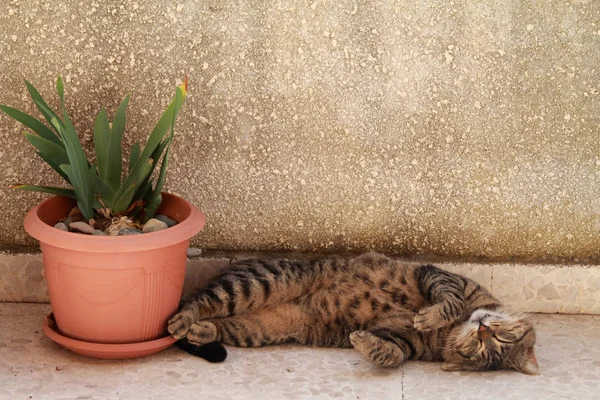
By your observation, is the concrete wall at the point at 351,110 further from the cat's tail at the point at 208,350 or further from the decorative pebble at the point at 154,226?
the cat's tail at the point at 208,350

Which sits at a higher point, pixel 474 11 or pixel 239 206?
pixel 474 11

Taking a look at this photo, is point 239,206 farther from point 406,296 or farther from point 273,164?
point 406,296

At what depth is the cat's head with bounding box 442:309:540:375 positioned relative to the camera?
9.66 ft

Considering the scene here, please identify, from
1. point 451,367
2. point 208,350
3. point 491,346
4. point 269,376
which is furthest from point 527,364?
point 208,350

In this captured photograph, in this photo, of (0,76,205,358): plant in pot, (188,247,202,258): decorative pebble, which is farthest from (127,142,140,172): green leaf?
(188,247,202,258): decorative pebble

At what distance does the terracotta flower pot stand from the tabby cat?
0.50ft

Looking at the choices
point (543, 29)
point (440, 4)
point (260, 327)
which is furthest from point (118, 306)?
point (543, 29)

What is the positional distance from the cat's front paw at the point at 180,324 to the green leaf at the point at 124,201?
0.48 m

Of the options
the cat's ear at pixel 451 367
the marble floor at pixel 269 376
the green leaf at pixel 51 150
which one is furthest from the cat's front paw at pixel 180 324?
the cat's ear at pixel 451 367

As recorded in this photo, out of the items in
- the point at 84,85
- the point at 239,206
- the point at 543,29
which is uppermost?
the point at 543,29

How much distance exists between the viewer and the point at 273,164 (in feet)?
10.9

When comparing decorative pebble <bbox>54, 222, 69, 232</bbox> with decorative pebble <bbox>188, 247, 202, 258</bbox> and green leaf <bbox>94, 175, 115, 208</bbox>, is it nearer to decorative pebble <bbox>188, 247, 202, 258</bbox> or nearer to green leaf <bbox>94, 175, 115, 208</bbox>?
green leaf <bbox>94, 175, 115, 208</bbox>

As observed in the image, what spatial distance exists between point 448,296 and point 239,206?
1022 millimetres

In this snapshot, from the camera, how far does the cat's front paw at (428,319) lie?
294cm
